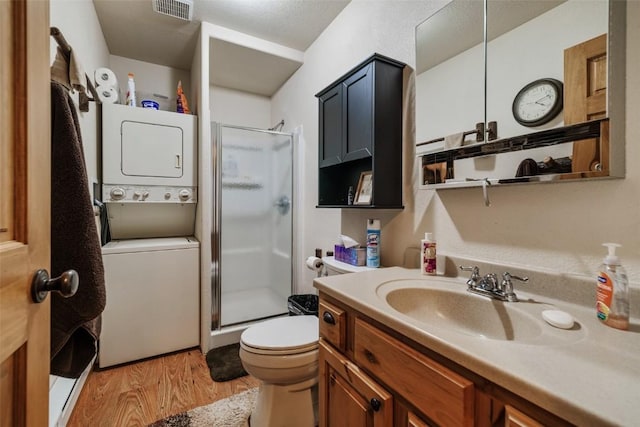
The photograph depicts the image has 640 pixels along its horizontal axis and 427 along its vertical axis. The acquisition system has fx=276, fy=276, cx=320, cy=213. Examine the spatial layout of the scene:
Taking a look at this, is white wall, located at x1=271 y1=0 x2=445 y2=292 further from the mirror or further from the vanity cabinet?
the vanity cabinet

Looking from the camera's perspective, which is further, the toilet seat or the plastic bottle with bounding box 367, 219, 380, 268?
the plastic bottle with bounding box 367, 219, 380, 268

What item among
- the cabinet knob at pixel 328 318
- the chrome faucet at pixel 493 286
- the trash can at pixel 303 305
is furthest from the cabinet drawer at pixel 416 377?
the trash can at pixel 303 305

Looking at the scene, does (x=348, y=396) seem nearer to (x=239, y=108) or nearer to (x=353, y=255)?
(x=353, y=255)

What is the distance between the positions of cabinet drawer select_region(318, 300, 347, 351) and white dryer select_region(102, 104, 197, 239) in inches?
71.8

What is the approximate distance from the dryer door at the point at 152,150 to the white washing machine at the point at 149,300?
0.60m

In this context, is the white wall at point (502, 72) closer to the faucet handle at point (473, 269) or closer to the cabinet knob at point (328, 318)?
the faucet handle at point (473, 269)

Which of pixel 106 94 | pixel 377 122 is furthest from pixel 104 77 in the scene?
pixel 377 122

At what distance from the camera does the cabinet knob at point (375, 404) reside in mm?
817

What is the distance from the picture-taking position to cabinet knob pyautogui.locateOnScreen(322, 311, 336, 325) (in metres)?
1.05

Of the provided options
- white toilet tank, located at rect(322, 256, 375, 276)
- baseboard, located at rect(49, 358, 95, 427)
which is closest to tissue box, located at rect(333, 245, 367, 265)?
white toilet tank, located at rect(322, 256, 375, 276)

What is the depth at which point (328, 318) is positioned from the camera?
42.4 inches

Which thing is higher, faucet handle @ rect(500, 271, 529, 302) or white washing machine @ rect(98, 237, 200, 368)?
faucet handle @ rect(500, 271, 529, 302)

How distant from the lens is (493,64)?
1.07 m

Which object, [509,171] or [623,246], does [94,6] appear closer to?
[509,171]
